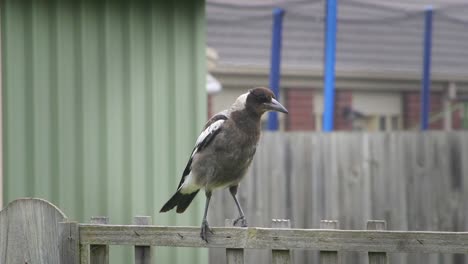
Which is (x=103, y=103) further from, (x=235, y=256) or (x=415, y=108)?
(x=415, y=108)

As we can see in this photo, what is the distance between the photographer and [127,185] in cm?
638

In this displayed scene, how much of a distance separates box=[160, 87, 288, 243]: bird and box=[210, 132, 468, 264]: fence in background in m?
4.59

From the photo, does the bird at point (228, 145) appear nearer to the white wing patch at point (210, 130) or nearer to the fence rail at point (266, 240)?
the white wing patch at point (210, 130)

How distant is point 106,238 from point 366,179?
6129 millimetres

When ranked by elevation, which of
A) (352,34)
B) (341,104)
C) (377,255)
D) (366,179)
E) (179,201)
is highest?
(352,34)

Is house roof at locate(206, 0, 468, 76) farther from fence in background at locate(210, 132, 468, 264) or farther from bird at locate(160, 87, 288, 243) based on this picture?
bird at locate(160, 87, 288, 243)

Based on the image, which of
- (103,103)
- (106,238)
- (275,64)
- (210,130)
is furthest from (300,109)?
(106,238)

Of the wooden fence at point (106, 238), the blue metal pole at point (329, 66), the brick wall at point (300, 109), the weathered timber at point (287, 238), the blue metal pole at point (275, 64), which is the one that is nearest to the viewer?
the weathered timber at point (287, 238)

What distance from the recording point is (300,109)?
19734 mm

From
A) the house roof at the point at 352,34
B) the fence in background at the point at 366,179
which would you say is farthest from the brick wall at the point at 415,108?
the fence in background at the point at 366,179

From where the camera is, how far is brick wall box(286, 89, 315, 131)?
64.0 ft

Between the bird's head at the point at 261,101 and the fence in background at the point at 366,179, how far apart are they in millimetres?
4640

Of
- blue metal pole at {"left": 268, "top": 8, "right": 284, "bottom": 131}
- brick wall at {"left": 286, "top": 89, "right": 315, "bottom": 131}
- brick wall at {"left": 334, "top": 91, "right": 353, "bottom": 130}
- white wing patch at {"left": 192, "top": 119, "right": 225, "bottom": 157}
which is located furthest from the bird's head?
brick wall at {"left": 334, "top": 91, "right": 353, "bottom": 130}

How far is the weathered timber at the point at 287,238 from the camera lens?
4355 mm
